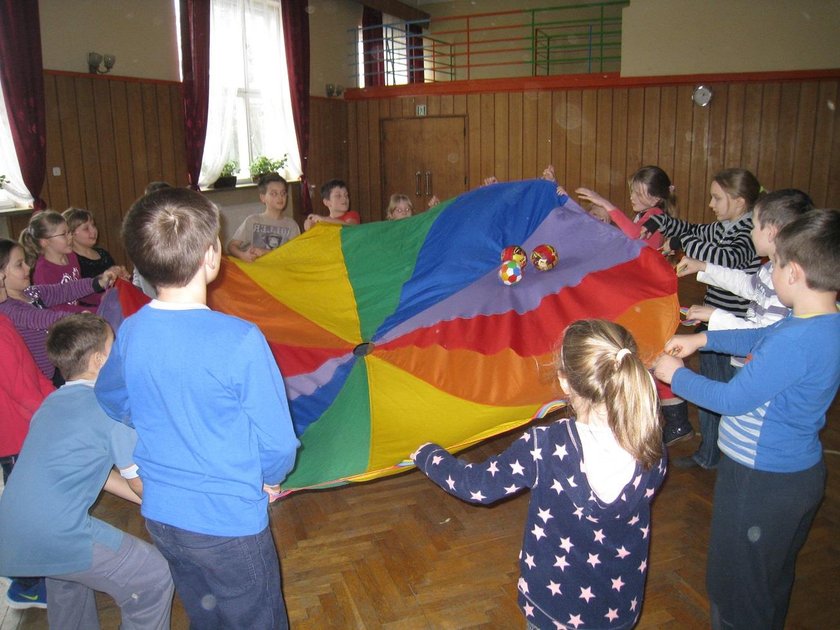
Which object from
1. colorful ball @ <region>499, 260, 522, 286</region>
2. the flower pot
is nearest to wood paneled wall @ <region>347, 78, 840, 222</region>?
the flower pot

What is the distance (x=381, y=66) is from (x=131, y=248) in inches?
386

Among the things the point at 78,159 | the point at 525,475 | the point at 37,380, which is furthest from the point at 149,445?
the point at 78,159

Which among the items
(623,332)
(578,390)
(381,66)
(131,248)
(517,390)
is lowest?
(517,390)

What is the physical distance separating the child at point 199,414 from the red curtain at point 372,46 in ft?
30.0

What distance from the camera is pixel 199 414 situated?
50.6 inches

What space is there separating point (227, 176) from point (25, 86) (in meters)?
2.24

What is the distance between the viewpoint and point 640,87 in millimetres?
7734

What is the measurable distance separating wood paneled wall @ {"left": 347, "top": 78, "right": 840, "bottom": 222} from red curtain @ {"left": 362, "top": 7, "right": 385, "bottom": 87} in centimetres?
117

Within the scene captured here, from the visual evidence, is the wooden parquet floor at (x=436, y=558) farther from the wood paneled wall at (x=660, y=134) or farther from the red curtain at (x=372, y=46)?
the red curtain at (x=372, y=46)

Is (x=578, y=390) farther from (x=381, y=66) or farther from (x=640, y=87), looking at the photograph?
(x=381, y=66)

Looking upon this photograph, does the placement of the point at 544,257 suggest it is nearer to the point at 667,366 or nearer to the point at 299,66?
the point at 667,366

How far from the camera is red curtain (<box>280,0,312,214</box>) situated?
827 cm

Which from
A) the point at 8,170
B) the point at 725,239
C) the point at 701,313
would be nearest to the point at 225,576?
the point at 701,313

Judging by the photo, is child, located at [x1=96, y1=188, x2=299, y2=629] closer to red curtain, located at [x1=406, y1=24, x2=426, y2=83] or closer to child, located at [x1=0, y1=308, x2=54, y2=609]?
child, located at [x1=0, y1=308, x2=54, y2=609]
